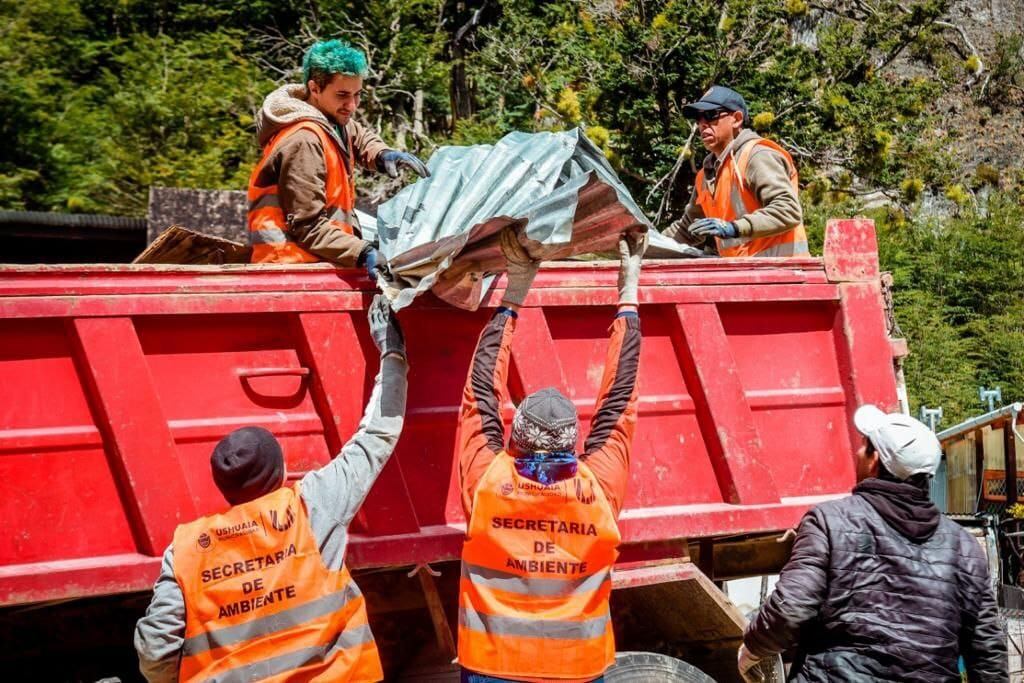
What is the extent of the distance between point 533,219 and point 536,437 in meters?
0.67

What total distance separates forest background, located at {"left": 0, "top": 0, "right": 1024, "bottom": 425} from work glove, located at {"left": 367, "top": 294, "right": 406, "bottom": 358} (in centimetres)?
649

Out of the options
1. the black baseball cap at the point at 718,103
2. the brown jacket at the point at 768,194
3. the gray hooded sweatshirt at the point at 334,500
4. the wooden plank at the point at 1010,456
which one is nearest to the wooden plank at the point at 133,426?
the gray hooded sweatshirt at the point at 334,500

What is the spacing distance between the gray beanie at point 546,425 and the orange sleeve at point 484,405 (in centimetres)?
21

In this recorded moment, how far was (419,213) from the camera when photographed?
3.46 meters

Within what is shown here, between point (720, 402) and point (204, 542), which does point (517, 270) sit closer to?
point (720, 402)

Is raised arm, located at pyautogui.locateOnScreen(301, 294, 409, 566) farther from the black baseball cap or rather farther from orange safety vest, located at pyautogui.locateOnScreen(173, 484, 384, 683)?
the black baseball cap

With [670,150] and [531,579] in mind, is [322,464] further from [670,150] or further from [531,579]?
[670,150]

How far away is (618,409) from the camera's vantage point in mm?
3242

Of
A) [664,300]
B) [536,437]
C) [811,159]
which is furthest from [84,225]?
[811,159]

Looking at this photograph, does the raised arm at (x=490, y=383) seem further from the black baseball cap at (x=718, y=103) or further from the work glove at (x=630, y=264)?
the black baseball cap at (x=718, y=103)

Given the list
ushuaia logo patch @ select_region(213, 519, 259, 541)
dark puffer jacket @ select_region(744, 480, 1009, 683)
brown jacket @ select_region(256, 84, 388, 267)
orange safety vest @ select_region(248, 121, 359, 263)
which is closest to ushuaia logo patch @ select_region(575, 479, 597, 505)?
dark puffer jacket @ select_region(744, 480, 1009, 683)

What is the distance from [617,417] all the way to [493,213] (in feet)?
2.37

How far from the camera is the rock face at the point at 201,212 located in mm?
6073

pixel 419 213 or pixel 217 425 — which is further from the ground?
pixel 419 213
